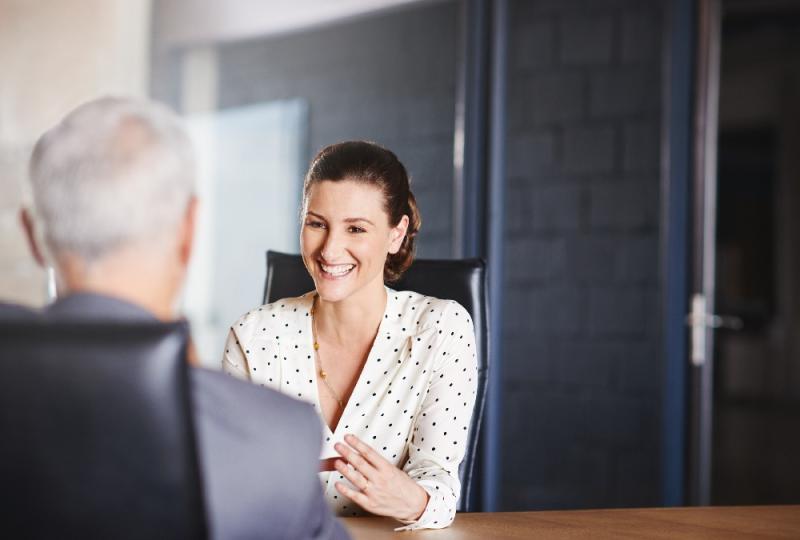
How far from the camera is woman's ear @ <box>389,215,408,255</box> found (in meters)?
1.73

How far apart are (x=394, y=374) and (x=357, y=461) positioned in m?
0.43

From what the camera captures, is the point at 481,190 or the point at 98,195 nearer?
the point at 98,195

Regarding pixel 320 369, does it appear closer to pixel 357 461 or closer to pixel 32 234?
pixel 357 461

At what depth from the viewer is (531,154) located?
326 centimetres

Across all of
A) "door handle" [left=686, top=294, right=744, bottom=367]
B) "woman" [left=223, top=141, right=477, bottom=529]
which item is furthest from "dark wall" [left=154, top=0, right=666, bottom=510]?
"woman" [left=223, top=141, right=477, bottom=529]

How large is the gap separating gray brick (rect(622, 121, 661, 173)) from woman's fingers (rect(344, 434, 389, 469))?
2213mm

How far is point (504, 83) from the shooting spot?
3.12 meters

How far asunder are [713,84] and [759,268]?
6542 mm

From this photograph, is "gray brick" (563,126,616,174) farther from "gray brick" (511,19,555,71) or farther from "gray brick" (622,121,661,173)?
"gray brick" (511,19,555,71)

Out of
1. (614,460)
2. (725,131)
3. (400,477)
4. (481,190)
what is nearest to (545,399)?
(614,460)

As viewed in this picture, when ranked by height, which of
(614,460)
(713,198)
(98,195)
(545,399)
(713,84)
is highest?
(713,84)

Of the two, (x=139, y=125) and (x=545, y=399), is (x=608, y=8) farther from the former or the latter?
(x=139, y=125)

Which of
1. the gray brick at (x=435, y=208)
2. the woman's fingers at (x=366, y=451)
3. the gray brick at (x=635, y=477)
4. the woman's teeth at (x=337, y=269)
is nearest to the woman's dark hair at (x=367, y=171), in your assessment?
the woman's teeth at (x=337, y=269)

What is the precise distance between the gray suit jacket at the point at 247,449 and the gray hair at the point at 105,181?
58 mm
